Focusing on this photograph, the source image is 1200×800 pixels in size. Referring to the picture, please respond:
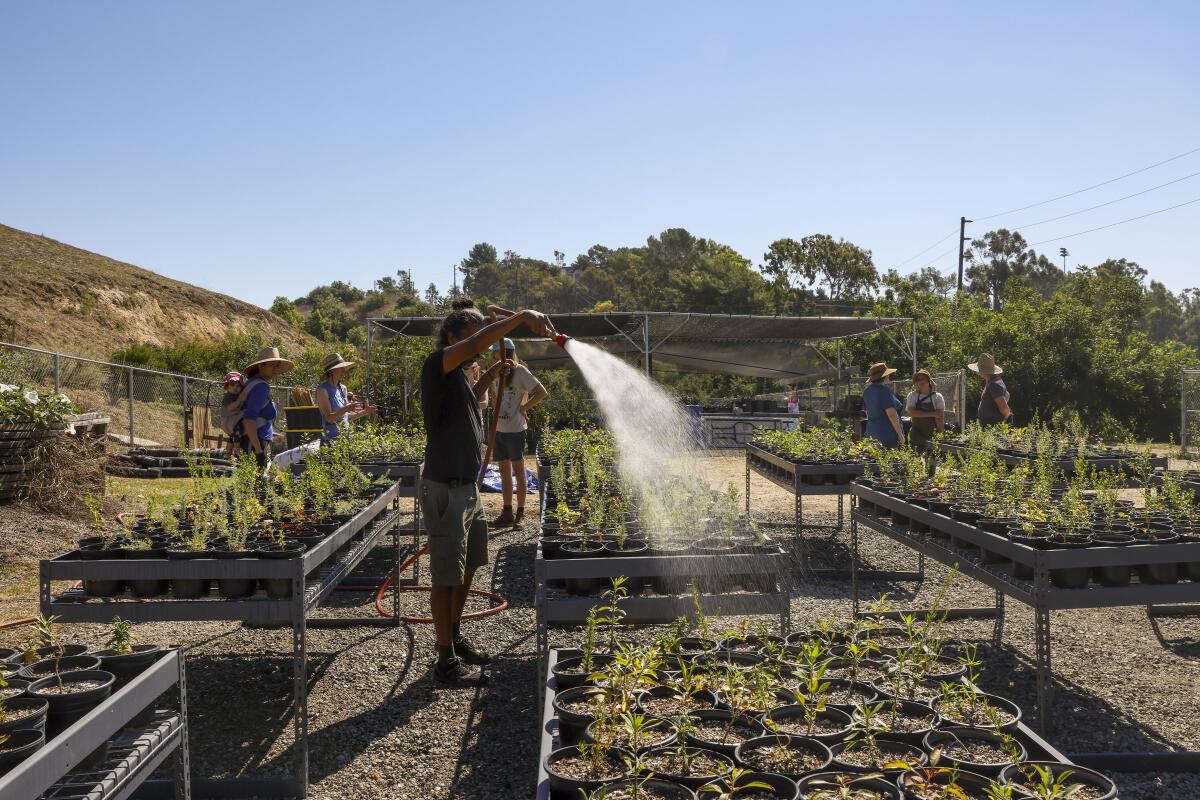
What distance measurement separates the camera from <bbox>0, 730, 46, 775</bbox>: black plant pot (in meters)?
1.97

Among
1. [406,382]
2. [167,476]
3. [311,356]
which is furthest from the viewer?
[311,356]

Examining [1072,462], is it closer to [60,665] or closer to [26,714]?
[60,665]

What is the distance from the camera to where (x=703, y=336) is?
20156 millimetres

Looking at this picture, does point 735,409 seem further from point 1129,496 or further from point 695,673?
point 695,673

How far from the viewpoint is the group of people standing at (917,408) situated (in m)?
8.87

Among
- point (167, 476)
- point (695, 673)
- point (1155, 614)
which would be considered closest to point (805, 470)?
point (1155, 614)

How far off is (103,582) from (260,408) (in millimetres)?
3529

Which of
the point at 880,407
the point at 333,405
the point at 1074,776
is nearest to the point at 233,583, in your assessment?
the point at 1074,776

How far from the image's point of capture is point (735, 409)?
23609 mm

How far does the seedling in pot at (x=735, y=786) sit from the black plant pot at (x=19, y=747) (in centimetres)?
154

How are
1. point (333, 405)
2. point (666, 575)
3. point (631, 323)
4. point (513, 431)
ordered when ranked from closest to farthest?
point (666, 575), point (333, 405), point (513, 431), point (631, 323)

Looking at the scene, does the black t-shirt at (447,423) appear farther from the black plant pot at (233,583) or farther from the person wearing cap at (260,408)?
the person wearing cap at (260,408)

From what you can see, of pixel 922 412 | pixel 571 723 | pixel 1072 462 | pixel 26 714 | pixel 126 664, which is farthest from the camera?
pixel 922 412

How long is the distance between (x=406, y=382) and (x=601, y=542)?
617 inches
